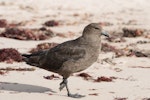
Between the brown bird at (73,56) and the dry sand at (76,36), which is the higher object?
the brown bird at (73,56)

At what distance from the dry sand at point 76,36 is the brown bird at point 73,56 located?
0.53m

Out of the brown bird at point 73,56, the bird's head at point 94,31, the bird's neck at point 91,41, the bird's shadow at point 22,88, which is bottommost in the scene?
the bird's shadow at point 22,88

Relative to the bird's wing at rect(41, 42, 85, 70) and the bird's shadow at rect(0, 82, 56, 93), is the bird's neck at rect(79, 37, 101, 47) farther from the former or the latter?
the bird's shadow at rect(0, 82, 56, 93)

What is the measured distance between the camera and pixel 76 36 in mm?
20766

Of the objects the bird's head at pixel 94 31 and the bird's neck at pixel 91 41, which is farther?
the bird's head at pixel 94 31

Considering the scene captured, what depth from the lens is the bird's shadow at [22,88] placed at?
437 inches

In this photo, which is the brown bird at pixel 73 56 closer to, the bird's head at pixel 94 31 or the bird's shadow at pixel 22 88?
the bird's head at pixel 94 31

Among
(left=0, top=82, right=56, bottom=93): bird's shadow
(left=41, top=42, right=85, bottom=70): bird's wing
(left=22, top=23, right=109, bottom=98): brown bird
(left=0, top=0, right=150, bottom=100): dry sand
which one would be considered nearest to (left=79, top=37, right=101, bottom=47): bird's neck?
(left=22, top=23, right=109, bottom=98): brown bird

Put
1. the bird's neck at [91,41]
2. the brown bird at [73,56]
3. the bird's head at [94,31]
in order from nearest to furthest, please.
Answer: the brown bird at [73,56]
the bird's neck at [91,41]
the bird's head at [94,31]

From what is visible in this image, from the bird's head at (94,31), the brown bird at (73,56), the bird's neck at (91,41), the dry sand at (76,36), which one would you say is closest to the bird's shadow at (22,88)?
the dry sand at (76,36)

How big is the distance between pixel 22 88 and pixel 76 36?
966 cm

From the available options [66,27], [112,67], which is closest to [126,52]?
[112,67]

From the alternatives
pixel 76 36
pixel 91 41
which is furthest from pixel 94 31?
pixel 76 36

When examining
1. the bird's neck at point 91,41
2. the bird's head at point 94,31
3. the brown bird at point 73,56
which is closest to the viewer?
the brown bird at point 73,56
